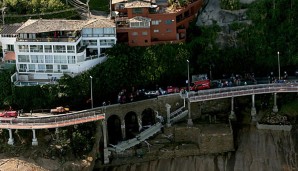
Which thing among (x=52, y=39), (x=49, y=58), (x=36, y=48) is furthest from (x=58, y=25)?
(x=49, y=58)

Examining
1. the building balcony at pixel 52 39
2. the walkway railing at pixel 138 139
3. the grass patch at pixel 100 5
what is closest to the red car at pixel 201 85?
the walkway railing at pixel 138 139

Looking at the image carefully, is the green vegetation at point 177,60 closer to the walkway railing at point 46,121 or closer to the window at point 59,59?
the walkway railing at point 46,121

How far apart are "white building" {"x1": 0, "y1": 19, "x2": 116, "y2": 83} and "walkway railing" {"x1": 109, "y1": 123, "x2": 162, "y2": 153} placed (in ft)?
42.3

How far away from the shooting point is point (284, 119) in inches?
3585

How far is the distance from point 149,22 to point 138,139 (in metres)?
18.8

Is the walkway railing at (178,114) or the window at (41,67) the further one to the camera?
the window at (41,67)

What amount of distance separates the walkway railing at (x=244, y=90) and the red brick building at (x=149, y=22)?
1075 cm

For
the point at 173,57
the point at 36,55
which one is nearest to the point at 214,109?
the point at 173,57

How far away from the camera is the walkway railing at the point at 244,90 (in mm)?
90625

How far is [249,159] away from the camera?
86.2 meters

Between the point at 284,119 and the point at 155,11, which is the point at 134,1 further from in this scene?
the point at 284,119

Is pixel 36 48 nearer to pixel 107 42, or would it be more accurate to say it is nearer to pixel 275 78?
pixel 107 42

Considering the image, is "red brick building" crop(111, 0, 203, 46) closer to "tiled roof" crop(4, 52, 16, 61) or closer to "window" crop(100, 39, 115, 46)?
"window" crop(100, 39, 115, 46)

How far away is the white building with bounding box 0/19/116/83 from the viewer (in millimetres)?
92125
